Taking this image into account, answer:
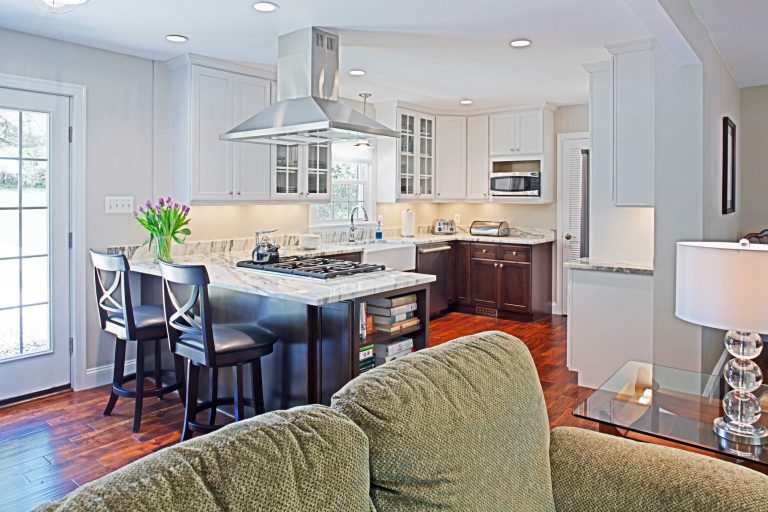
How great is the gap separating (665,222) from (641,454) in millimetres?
2277

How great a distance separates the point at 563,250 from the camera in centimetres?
666

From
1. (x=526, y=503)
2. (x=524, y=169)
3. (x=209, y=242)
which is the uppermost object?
(x=524, y=169)

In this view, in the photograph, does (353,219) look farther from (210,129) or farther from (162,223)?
(162,223)

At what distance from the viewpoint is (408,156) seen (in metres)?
6.54

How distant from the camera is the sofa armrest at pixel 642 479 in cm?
137

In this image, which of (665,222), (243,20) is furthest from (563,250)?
(243,20)

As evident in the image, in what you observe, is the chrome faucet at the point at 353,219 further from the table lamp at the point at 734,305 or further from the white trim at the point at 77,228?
the table lamp at the point at 734,305

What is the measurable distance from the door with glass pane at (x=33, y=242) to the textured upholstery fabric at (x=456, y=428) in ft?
11.1

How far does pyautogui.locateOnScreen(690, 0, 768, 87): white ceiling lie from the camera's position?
3.13 metres

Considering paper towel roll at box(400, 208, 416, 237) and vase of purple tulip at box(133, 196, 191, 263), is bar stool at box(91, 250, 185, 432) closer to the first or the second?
vase of purple tulip at box(133, 196, 191, 263)

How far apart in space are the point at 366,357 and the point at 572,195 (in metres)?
4.37

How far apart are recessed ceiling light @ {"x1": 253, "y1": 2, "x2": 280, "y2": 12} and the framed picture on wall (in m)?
3.18

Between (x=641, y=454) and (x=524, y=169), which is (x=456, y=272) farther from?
(x=641, y=454)

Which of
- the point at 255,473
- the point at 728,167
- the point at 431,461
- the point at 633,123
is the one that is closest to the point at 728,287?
the point at 431,461
